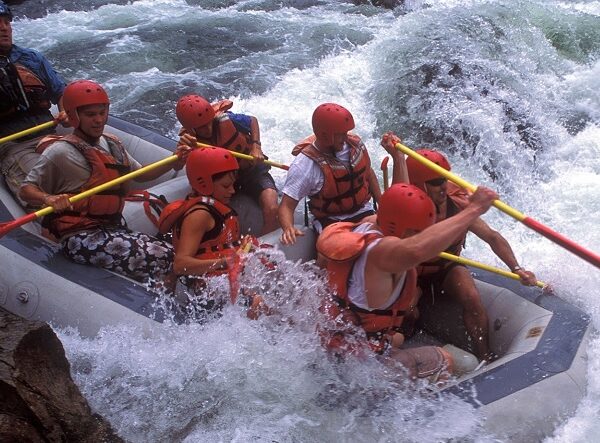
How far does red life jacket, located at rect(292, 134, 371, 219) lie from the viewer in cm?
396

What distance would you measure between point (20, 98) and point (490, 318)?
3.50m

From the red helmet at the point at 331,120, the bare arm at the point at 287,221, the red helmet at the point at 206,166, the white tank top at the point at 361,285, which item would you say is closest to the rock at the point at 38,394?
the red helmet at the point at 206,166

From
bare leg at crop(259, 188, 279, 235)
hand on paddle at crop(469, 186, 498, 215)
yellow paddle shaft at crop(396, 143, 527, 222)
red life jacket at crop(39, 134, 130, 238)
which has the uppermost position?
hand on paddle at crop(469, 186, 498, 215)

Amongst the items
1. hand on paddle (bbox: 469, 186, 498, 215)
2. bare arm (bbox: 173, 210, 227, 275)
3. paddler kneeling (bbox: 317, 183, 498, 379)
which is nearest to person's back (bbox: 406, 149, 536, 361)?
paddler kneeling (bbox: 317, 183, 498, 379)

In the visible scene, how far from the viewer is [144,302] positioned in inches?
144

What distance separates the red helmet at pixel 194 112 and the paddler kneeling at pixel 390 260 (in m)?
1.56

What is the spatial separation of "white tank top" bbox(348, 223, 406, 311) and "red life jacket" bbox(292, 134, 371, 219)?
2.86 ft

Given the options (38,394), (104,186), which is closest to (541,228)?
(38,394)

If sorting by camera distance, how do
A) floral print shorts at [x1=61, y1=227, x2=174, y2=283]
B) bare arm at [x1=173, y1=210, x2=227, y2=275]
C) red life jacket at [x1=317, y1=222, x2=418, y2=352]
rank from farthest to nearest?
floral print shorts at [x1=61, y1=227, x2=174, y2=283]
bare arm at [x1=173, y1=210, x2=227, y2=275]
red life jacket at [x1=317, y1=222, x2=418, y2=352]

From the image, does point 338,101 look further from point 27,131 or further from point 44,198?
point 44,198

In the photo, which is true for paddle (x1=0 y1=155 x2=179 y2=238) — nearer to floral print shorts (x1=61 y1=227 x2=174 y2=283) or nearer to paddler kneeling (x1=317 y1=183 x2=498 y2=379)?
floral print shorts (x1=61 y1=227 x2=174 y2=283)

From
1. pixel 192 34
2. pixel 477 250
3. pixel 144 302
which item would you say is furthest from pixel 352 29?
pixel 144 302

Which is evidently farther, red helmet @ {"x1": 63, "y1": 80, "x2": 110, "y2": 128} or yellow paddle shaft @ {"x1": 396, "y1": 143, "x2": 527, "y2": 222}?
red helmet @ {"x1": 63, "y1": 80, "x2": 110, "y2": 128}

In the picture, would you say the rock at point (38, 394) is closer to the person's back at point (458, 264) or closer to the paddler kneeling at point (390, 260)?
the paddler kneeling at point (390, 260)
